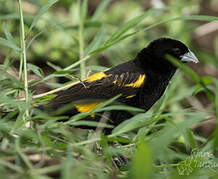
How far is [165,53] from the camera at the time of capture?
3332 mm

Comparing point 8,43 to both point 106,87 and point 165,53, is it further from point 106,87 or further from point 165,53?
point 165,53

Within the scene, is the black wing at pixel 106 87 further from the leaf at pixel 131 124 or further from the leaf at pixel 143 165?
the leaf at pixel 143 165

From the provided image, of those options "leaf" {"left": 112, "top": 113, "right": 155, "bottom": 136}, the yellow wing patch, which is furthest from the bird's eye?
"leaf" {"left": 112, "top": 113, "right": 155, "bottom": 136}

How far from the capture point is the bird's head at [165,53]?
330cm

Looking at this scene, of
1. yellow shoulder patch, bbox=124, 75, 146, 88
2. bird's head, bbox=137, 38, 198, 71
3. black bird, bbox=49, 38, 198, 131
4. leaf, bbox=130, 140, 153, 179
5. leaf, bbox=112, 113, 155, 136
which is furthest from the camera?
bird's head, bbox=137, 38, 198, 71

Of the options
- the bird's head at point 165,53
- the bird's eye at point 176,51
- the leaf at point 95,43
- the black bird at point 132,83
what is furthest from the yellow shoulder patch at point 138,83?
the leaf at point 95,43

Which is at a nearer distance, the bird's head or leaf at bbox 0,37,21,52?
leaf at bbox 0,37,21,52

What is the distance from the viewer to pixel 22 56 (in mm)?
2932

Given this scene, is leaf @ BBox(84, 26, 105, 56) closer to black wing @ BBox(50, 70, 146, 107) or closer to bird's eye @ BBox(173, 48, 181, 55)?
black wing @ BBox(50, 70, 146, 107)

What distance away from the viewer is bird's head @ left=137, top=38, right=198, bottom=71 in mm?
3299

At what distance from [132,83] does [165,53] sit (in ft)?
1.14

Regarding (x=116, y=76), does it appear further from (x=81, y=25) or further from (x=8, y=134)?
(x=8, y=134)

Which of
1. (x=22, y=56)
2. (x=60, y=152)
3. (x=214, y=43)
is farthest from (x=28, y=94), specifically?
(x=214, y=43)

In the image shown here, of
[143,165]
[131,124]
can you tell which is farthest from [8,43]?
[143,165]
